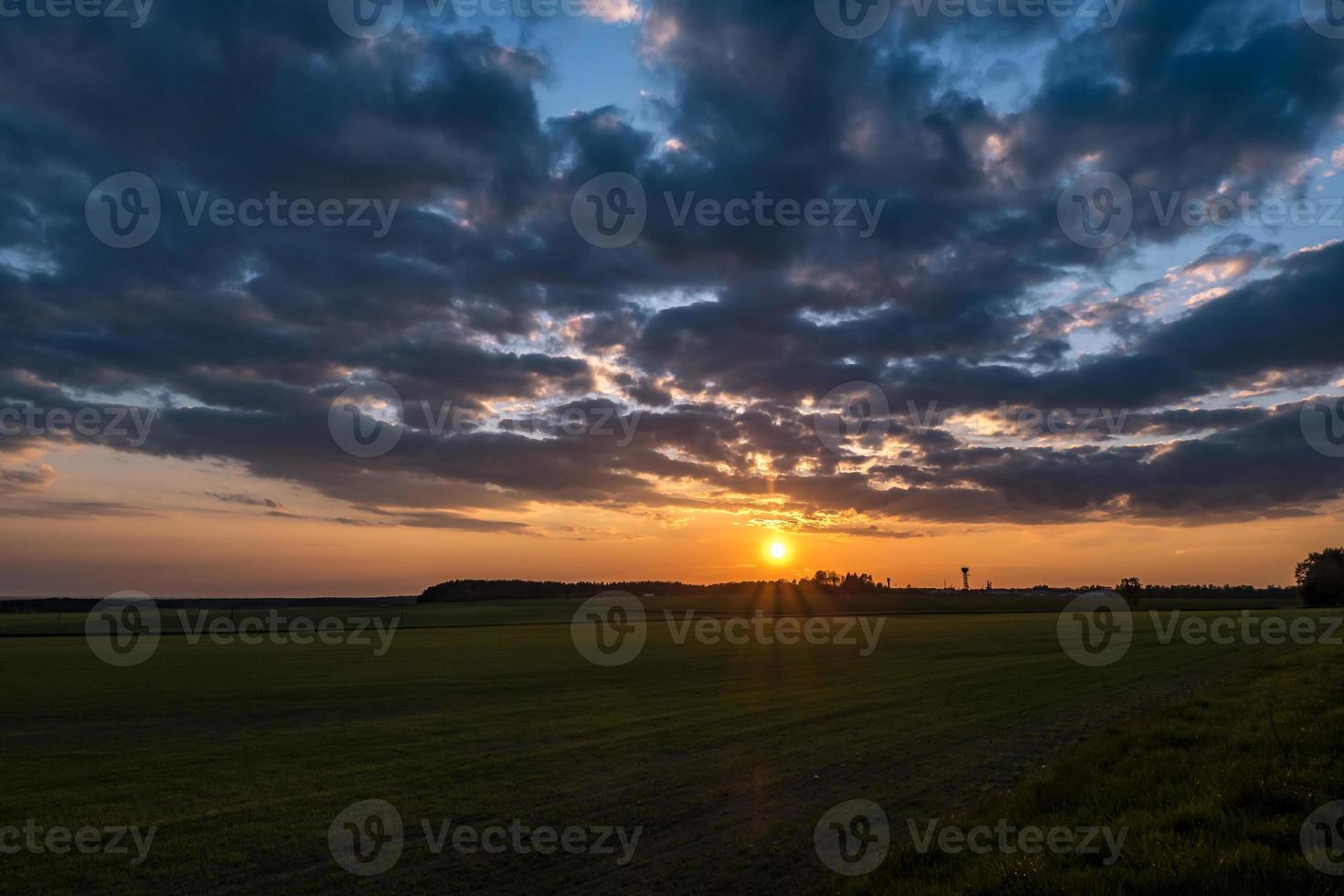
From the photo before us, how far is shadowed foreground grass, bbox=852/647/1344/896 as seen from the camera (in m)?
7.85

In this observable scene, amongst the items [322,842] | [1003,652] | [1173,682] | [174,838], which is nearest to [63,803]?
[174,838]

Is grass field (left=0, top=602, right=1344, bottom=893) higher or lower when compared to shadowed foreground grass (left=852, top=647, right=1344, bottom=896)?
lower

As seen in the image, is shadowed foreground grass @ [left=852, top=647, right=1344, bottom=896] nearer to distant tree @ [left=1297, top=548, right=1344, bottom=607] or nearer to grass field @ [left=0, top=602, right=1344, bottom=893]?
grass field @ [left=0, top=602, right=1344, bottom=893]

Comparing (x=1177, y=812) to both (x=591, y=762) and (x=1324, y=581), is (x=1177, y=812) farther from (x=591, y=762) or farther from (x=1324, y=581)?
(x=1324, y=581)

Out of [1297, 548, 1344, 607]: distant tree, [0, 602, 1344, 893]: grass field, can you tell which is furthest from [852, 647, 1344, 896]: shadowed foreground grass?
[1297, 548, 1344, 607]: distant tree

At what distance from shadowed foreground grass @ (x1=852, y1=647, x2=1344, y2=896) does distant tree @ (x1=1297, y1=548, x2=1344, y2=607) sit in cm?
15003

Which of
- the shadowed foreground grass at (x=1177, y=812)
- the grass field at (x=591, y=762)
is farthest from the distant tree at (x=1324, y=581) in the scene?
the shadowed foreground grass at (x=1177, y=812)

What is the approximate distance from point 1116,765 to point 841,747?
6580mm

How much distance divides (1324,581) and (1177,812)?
167548 millimetres

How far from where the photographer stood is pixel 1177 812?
32.6 feet

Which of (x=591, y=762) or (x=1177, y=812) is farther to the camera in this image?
(x=591, y=762)

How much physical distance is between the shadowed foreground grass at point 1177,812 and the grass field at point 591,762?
96 millimetres

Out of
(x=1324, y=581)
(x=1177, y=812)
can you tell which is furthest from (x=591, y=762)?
(x=1324, y=581)

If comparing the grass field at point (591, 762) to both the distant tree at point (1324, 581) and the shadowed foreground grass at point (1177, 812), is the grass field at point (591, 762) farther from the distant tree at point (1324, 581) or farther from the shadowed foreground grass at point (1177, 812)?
the distant tree at point (1324, 581)
